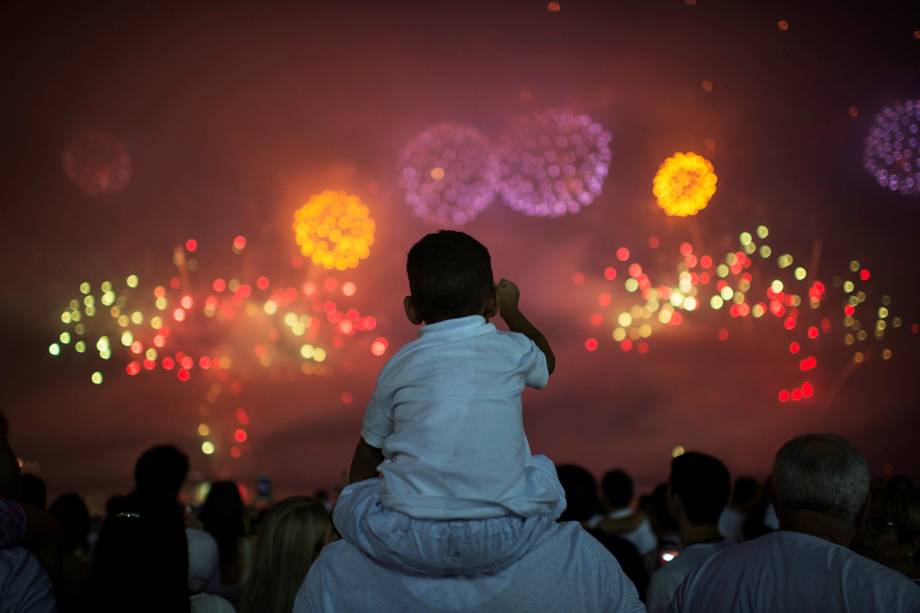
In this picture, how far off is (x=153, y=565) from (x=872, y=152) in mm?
13474

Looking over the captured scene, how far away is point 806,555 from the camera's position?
10.4 feet

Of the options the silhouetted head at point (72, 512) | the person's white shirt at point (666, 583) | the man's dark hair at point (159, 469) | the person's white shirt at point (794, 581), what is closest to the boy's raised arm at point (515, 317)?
the person's white shirt at point (794, 581)

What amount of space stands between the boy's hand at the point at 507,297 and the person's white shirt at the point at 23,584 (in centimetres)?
241

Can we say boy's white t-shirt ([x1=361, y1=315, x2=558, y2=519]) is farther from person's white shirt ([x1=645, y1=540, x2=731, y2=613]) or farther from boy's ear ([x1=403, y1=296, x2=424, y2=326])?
person's white shirt ([x1=645, y1=540, x2=731, y2=613])

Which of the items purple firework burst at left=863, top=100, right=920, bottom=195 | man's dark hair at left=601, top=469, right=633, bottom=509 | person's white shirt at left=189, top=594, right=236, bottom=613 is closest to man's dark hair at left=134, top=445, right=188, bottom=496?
person's white shirt at left=189, top=594, right=236, bottom=613

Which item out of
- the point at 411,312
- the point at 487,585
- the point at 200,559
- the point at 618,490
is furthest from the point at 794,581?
the point at 618,490

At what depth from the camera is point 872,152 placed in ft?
45.7

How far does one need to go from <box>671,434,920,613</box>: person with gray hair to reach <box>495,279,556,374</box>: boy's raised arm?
1.15 metres

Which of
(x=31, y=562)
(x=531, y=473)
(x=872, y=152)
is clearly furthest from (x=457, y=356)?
(x=872, y=152)

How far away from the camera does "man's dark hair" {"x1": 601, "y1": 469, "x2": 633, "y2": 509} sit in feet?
28.5

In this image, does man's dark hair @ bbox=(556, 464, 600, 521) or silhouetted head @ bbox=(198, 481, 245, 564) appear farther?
silhouetted head @ bbox=(198, 481, 245, 564)

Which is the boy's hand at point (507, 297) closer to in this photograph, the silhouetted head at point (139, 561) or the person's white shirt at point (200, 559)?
the silhouetted head at point (139, 561)

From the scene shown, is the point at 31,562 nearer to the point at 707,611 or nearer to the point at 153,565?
the point at 153,565

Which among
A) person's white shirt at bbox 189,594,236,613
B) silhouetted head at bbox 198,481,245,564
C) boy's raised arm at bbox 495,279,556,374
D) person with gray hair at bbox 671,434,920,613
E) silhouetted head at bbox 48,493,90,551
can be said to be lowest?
silhouetted head at bbox 198,481,245,564
